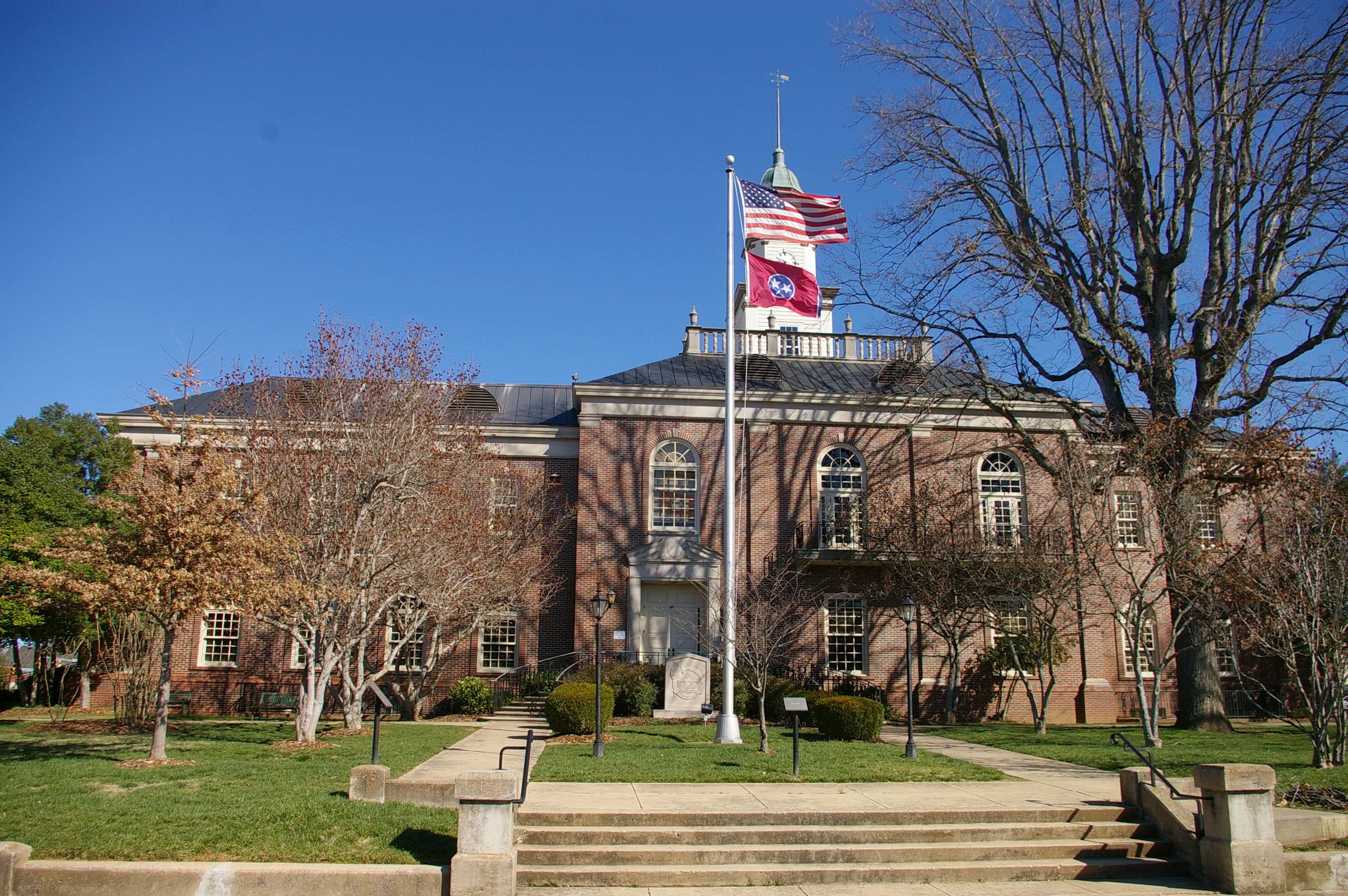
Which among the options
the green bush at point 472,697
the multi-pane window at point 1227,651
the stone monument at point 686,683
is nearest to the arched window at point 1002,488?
the multi-pane window at point 1227,651

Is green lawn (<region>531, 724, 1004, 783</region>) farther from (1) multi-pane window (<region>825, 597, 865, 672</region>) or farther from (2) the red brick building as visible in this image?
(1) multi-pane window (<region>825, 597, 865, 672</region>)

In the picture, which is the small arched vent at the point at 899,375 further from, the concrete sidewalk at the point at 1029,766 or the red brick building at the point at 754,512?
the concrete sidewalk at the point at 1029,766

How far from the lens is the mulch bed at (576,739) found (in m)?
16.9

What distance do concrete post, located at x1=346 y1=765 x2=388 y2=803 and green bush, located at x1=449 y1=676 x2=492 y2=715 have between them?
12961 millimetres

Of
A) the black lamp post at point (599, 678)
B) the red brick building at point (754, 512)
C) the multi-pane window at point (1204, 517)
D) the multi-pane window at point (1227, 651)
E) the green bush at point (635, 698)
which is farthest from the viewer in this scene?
the red brick building at point (754, 512)

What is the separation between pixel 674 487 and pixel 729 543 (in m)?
8.19

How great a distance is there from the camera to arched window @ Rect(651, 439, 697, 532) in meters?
25.5

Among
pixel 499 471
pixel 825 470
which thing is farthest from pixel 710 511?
pixel 499 471

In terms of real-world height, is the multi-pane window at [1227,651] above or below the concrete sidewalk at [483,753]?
above

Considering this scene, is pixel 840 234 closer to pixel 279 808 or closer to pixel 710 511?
pixel 710 511

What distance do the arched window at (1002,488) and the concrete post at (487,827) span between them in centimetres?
2013

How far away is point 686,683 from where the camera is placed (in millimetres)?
21281

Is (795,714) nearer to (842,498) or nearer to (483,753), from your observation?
(483,753)

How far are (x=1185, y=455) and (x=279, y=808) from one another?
1711 cm
